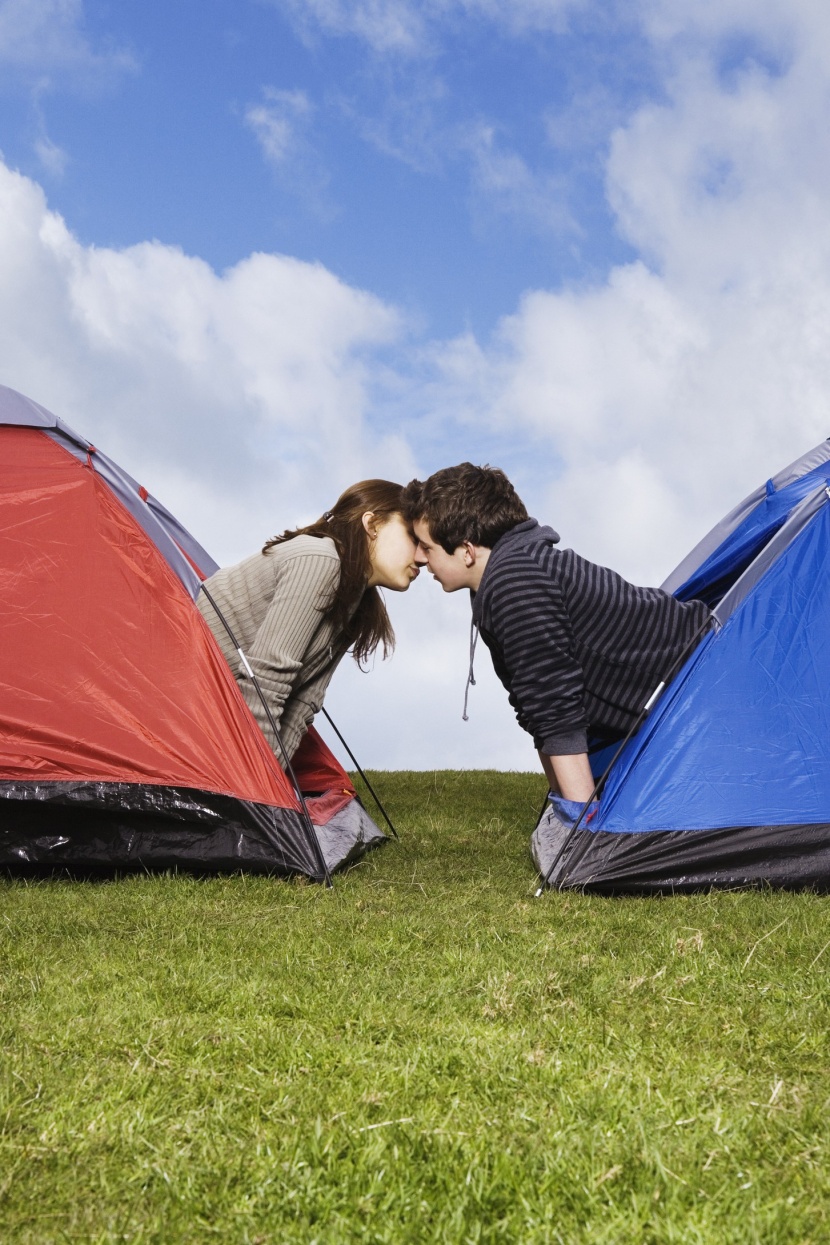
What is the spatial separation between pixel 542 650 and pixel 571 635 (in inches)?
6.1

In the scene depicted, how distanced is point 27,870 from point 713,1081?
133 inches

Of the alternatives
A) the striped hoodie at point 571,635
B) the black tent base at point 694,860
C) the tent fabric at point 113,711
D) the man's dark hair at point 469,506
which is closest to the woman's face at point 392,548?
the man's dark hair at point 469,506

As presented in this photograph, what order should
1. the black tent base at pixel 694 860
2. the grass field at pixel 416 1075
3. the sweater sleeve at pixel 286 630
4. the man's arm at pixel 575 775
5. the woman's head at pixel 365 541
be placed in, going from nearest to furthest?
the grass field at pixel 416 1075 < the black tent base at pixel 694 860 < the man's arm at pixel 575 775 < the sweater sleeve at pixel 286 630 < the woman's head at pixel 365 541

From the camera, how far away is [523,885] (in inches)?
164

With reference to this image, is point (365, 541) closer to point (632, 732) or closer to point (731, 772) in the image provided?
point (632, 732)

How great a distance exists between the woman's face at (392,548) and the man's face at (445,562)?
0.81 feet

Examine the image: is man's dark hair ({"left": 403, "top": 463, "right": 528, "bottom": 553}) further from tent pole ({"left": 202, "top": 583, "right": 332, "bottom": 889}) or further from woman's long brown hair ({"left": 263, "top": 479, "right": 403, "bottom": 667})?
tent pole ({"left": 202, "top": 583, "right": 332, "bottom": 889})

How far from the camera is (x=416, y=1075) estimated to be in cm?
215

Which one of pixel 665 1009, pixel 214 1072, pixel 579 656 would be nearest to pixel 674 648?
pixel 579 656

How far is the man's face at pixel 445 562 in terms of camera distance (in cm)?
453

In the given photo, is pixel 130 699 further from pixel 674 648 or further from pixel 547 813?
pixel 674 648

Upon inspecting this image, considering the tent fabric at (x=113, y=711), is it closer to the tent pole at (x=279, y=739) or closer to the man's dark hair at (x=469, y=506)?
the tent pole at (x=279, y=739)

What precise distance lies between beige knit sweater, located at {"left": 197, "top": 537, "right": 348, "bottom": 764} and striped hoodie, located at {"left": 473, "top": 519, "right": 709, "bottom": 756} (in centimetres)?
78

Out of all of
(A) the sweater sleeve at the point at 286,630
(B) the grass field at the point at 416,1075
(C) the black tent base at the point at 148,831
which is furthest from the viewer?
(A) the sweater sleeve at the point at 286,630
